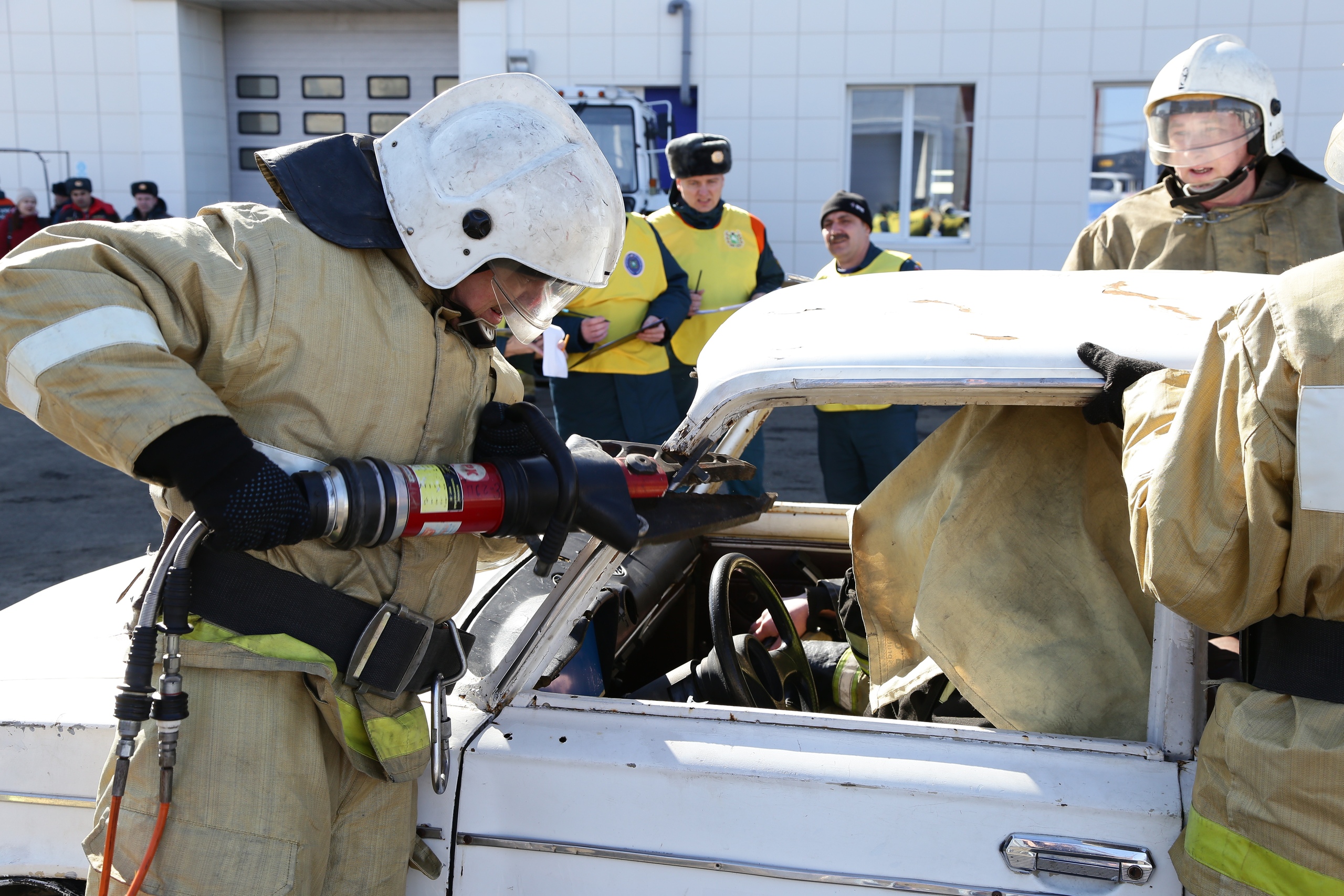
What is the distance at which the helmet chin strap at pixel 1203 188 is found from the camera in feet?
10.5

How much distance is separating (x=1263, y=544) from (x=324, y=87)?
1354cm

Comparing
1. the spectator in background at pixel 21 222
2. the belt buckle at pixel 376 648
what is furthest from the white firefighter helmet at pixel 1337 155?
the spectator in background at pixel 21 222

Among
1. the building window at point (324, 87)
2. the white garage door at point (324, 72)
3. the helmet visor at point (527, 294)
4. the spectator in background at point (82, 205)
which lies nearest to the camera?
the helmet visor at point (527, 294)

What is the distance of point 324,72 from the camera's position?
13148 millimetres

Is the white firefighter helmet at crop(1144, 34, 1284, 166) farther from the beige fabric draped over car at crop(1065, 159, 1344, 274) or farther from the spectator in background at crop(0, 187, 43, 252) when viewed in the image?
the spectator in background at crop(0, 187, 43, 252)

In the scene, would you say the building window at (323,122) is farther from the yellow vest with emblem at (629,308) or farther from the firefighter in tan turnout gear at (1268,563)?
the firefighter in tan turnout gear at (1268,563)

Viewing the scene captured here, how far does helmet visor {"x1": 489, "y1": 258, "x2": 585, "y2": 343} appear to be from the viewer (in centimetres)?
180

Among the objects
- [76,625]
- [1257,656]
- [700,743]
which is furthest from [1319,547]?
[76,625]

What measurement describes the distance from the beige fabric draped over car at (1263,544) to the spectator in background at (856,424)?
10.8ft

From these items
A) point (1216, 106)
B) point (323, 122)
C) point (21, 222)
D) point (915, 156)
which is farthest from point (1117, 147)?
point (21, 222)

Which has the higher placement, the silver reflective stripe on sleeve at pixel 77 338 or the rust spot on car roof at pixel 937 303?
the rust spot on car roof at pixel 937 303

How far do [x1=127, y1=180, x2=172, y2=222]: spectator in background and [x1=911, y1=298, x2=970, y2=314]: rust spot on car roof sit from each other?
10.9 m

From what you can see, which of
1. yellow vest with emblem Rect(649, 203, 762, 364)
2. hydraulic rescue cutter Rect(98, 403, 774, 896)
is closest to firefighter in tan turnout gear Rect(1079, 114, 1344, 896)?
hydraulic rescue cutter Rect(98, 403, 774, 896)

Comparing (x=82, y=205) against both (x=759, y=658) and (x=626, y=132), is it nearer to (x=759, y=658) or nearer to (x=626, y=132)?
(x=626, y=132)
